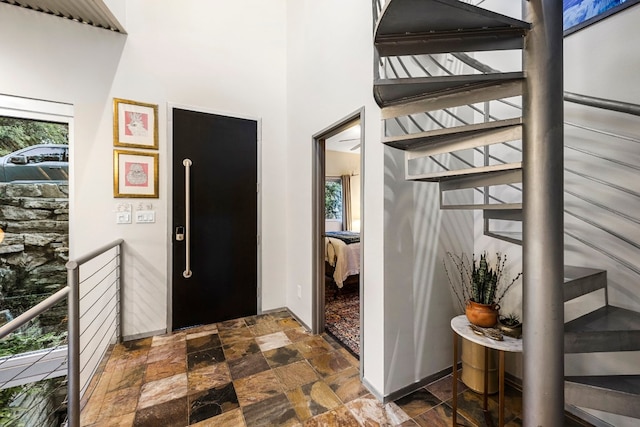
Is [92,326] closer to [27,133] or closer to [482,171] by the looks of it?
[27,133]

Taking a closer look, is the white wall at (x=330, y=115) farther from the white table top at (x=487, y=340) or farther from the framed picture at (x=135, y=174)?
the framed picture at (x=135, y=174)

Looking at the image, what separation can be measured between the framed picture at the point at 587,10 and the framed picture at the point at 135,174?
10.8ft

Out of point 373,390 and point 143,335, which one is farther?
point 143,335

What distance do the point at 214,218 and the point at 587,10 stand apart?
10.8 feet

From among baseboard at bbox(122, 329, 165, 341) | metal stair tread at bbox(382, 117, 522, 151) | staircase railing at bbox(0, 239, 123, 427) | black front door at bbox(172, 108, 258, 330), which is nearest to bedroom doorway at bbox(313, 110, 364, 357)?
metal stair tread at bbox(382, 117, 522, 151)

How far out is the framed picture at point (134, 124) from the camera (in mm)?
2506

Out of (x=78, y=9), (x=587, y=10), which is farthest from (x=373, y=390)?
(x=78, y=9)

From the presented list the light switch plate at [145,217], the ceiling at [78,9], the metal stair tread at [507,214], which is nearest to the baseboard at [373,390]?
the metal stair tread at [507,214]

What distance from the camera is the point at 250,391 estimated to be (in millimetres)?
1843

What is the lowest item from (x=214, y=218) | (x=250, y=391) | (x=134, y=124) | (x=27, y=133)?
(x=250, y=391)

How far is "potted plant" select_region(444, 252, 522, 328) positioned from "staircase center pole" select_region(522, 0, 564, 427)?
640 mm

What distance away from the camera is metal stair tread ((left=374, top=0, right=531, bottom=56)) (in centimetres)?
91

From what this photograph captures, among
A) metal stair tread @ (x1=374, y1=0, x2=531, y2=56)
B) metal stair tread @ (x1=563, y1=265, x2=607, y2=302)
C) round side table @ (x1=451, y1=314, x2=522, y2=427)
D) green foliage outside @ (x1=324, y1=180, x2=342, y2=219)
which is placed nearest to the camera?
metal stair tread @ (x1=374, y1=0, x2=531, y2=56)

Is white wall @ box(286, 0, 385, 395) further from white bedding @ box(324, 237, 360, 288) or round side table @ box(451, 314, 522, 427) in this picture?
white bedding @ box(324, 237, 360, 288)
